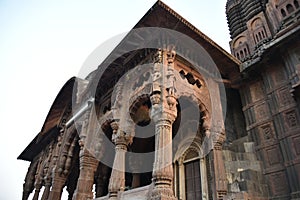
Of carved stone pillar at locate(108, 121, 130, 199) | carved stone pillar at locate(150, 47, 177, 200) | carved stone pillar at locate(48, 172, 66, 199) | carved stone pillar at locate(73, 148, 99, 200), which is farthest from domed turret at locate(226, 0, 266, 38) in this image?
carved stone pillar at locate(48, 172, 66, 199)

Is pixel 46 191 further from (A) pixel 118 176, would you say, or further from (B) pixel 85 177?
(A) pixel 118 176

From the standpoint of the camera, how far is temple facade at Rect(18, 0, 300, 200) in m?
6.86

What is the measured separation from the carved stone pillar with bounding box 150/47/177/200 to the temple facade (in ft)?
0.08

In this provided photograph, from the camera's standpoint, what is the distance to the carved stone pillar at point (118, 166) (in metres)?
6.78

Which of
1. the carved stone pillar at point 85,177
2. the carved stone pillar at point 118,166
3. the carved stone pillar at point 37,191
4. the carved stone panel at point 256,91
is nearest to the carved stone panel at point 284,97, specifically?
the carved stone panel at point 256,91

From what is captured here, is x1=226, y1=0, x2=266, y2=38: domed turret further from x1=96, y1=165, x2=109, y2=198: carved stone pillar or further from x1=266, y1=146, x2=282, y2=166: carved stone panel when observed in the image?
x1=96, y1=165, x2=109, y2=198: carved stone pillar

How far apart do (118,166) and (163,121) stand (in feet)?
6.50

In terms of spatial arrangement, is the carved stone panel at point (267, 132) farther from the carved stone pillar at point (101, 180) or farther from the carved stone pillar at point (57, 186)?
the carved stone pillar at point (57, 186)

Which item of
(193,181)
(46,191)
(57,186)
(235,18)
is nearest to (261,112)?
(193,181)

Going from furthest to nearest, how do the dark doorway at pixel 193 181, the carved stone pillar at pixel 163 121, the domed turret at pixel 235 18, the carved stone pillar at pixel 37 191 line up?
1. the carved stone pillar at pixel 37 191
2. the domed turret at pixel 235 18
3. the dark doorway at pixel 193 181
4. the carved stone pillar at pixel 163 121

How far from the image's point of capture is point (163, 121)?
640 cm

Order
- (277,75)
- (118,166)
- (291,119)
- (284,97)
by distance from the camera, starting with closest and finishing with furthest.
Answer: (118,166), (291,119), (284,97), (277,75)

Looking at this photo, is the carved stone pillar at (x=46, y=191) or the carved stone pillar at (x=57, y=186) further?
the carved stone pillar at (x=46, y=191)

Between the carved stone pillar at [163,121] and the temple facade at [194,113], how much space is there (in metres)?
0.03
